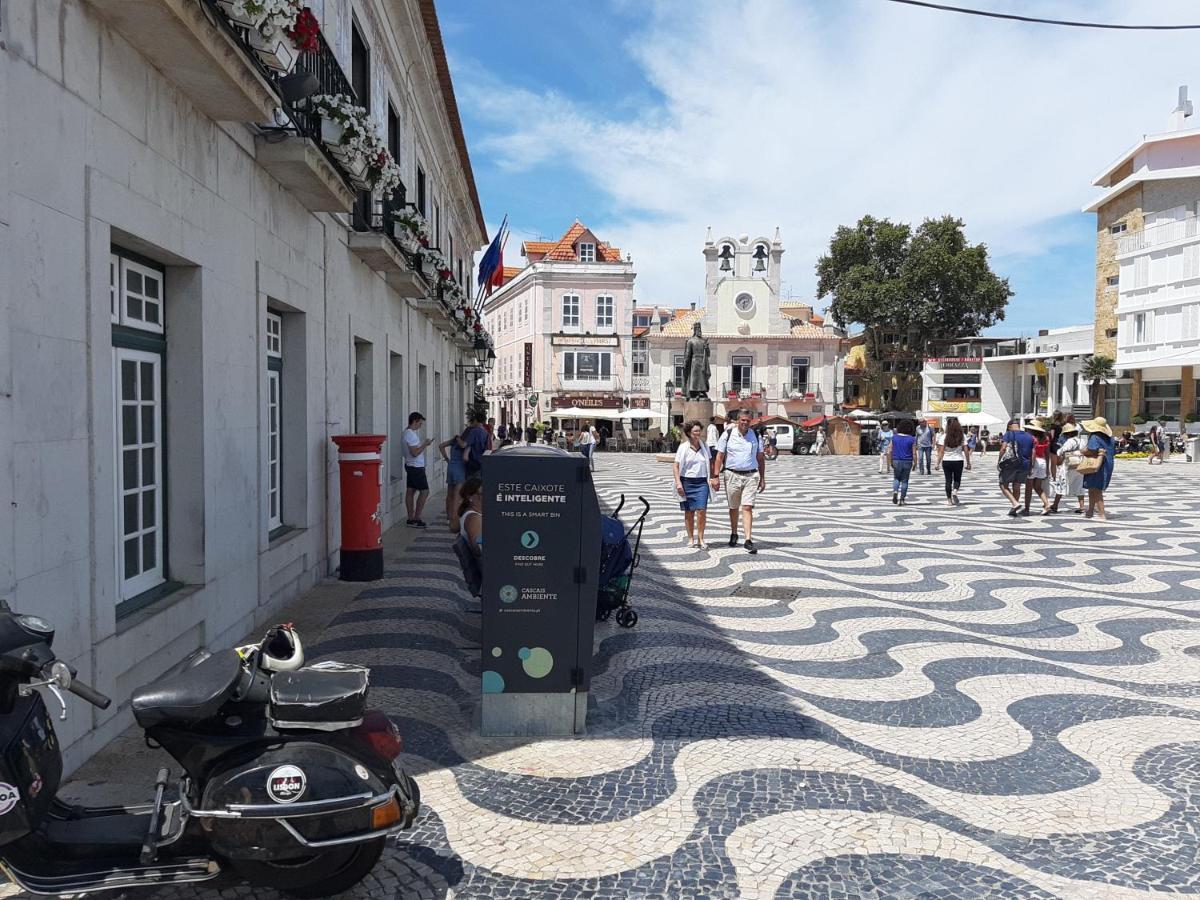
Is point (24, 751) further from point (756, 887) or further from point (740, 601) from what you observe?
point (740, 601)

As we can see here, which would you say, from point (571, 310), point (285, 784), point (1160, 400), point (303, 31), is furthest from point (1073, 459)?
point (571, 310)

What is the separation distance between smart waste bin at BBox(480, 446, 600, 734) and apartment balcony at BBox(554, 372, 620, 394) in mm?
45484

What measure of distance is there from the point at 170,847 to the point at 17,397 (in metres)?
1.82

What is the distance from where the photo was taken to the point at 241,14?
463cm

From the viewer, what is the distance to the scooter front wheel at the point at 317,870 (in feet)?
8.85

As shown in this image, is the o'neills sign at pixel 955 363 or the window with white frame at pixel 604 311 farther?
the o'neills sign at pixel 955 363

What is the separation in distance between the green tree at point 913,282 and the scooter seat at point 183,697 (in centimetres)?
5389

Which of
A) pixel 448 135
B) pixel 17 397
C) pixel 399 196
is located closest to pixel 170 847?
pixel 17 397

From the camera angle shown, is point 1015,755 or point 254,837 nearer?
point 254,837

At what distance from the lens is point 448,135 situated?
18047mm

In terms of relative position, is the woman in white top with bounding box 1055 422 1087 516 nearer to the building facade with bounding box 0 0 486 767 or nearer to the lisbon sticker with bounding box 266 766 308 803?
the building facade with bounding box 0 0 486 767

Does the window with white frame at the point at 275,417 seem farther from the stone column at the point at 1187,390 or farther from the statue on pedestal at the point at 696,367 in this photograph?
the stone column at the point at 1187,390

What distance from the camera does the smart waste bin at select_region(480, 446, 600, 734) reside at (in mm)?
4125

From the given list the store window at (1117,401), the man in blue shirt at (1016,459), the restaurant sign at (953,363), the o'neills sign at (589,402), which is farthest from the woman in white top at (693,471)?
the restaurant sign at (953,363)
